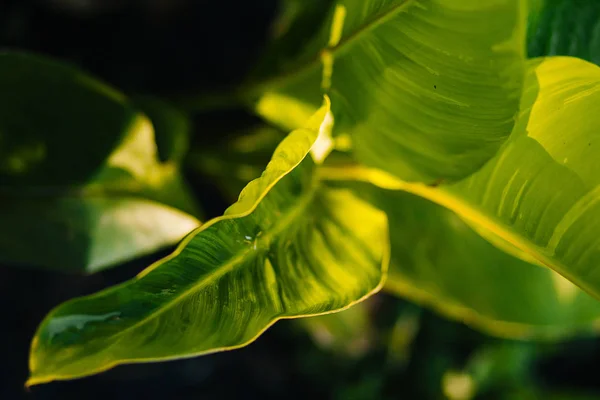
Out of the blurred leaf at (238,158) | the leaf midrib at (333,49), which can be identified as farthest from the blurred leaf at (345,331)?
the leaf midrib at (333,49)

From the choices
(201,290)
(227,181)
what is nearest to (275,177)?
(201,290)

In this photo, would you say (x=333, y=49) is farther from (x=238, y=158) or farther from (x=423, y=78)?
(x=238, y=158)

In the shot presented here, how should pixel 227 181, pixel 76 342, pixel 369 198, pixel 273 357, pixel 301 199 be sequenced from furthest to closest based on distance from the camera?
pixel 273 357 < pixel 227 181 < pixel 369 198 < pixel 301 199 < pixel 76 342

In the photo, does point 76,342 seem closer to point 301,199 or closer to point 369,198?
point 301,199

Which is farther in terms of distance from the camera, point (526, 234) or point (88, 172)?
point (88, 172)

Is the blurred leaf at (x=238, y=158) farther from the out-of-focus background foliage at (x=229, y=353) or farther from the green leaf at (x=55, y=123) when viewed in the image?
the green leaf at (x=55, y=123)

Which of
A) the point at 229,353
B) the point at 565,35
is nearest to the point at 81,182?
the point at 565,35

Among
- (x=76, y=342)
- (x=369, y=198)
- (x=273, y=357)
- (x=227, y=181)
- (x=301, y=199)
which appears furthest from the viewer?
(x=273, y=357)
